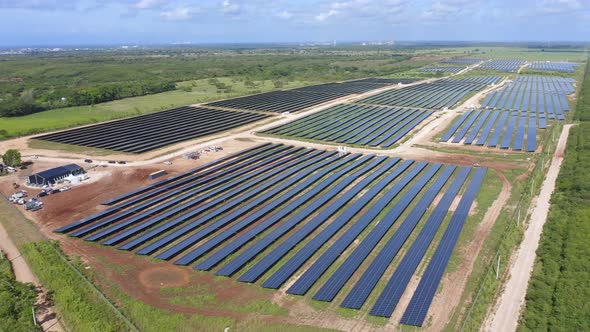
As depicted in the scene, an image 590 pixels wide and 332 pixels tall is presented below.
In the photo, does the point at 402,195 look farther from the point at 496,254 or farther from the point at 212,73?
the point at 212,73

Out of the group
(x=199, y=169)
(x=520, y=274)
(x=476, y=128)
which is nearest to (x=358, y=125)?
(x=476, y=128)

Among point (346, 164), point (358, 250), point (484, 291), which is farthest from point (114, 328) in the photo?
point (346, 164)

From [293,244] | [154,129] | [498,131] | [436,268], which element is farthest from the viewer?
[154,129]

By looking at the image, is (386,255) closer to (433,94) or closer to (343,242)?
(343,242)

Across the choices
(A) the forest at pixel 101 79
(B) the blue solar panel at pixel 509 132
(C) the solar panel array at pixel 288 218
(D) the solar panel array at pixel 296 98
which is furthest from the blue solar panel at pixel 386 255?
(A) the forest at pixel 101 79

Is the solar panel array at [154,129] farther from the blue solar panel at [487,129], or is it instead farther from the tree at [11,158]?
the blue solar panel at [487,129]

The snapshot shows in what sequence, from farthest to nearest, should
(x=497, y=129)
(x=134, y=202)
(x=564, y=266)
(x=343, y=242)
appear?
(x=497, y=129) → (x=134, y=202) → (x=343, y=242) → (x=564, y=266)

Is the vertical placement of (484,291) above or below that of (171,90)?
below

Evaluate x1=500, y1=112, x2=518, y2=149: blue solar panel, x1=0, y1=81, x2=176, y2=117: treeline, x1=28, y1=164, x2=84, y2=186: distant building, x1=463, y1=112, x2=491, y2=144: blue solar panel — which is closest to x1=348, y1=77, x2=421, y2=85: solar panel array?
x1=463, y1=112, x2=491, y2=144: blue solar panel
